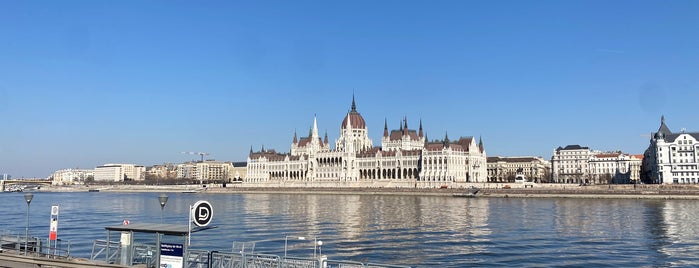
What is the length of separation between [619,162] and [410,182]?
2249 inches

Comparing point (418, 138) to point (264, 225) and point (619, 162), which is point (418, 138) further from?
point (264, 225)

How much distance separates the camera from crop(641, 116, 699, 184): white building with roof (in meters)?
110

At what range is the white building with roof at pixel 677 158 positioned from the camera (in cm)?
11025

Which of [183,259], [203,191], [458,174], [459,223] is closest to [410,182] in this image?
[458,174]

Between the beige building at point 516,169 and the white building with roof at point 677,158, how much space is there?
50858 mm

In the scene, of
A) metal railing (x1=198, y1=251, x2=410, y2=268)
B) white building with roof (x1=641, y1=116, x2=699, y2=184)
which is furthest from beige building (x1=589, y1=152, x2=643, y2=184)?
metal railing (x1=198, y1=251, x2=410, y2=268)

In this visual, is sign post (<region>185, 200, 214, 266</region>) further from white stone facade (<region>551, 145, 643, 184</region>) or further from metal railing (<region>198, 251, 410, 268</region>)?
white stone facade (<region>551, 145, 643, 184</region>)

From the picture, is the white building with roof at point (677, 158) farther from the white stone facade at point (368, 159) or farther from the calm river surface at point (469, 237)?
the calm river surface at point (469, 237)

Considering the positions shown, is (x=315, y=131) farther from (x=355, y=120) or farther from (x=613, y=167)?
(x=613, y=167)

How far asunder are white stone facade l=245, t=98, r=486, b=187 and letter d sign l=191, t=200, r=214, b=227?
120271 mm

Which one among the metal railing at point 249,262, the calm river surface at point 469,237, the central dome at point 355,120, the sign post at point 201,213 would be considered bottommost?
the calm river surface at point 469,237

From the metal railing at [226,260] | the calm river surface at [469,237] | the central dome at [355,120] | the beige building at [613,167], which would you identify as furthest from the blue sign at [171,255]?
the central dome at [355,120]

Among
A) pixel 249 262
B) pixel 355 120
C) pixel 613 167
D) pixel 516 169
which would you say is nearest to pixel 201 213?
pixel 249 262

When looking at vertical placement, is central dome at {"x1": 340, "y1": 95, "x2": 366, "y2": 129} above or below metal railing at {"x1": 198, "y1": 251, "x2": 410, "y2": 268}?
above
